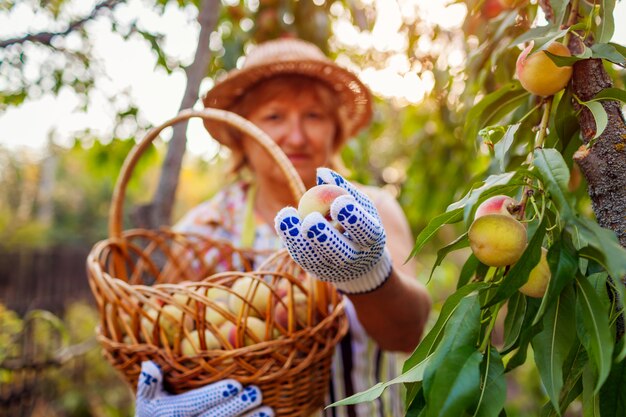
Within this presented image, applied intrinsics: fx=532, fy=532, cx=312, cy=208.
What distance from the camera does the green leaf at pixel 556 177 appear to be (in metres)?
0.49

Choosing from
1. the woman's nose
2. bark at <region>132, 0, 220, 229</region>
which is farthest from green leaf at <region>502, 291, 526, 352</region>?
bark at <region>132, 0, 220, 229</region>

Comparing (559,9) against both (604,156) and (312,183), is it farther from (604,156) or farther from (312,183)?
(312,183)

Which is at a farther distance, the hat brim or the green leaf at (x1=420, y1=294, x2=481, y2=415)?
the hat brim

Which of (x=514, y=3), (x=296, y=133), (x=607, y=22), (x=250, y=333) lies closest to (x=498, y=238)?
(x=607, y=22)

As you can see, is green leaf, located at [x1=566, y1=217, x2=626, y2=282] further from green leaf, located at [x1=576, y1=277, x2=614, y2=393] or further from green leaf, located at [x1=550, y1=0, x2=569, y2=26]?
green leaf, located at [x1=550, y1=0, x2=569, y2=26]

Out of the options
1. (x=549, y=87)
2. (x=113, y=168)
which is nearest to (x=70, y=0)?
(x=113, y=168)

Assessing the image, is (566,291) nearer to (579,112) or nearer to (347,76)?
(579,112)

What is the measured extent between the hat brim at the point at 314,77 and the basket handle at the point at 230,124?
1.36 ft

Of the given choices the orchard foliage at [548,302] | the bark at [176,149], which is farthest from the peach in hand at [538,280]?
the bark at [176,149]

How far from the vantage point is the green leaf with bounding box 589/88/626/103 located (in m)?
0.63

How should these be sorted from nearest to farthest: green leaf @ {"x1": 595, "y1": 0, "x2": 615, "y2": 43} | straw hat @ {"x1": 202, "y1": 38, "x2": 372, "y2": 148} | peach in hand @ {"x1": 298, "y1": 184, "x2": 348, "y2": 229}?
1. green leaf @ {"x1": 595, "y1": 0, "x2": 615, "y2": 43}
2. peach in hand @ {"x1": 298, "y1": 184, "x2": 348, "y2": 229}
3. straw hat @ {"x1": 202, "y1": 38, "x2": 372, "y2": 148}

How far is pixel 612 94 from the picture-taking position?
2.09ft

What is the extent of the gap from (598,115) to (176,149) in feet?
4.07

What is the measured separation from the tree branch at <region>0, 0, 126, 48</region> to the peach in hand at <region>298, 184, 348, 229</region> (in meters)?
1.09
